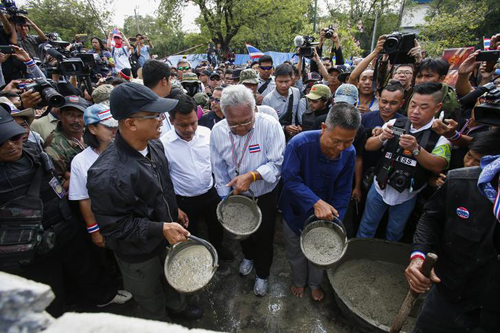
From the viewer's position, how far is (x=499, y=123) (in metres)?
1.44

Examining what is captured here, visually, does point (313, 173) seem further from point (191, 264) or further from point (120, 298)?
point (120, 298)

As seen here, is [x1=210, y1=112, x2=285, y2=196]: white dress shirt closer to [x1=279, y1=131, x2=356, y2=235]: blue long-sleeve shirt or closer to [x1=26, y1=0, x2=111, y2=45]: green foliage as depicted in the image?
[x1=279, y1=131, x2=356, y2=235]: blue long-sleeve shirt

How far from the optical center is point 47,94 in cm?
278

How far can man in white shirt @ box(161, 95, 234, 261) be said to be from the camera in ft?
9.37

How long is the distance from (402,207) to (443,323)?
153 centimetres

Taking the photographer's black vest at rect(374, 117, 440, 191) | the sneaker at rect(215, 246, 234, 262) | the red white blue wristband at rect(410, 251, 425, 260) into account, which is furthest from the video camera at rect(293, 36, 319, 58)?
the red white blue wristband at rect(410, 251, 425, 260)

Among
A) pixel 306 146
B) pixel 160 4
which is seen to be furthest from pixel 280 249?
pixel 160 4

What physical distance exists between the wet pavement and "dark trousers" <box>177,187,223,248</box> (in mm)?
589

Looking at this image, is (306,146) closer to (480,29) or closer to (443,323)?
(443,323)

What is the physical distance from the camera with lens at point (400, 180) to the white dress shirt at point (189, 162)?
2.29m

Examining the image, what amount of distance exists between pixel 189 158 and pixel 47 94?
1.72m

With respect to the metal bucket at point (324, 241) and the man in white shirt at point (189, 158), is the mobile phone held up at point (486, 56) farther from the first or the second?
the man in white shirt at point (189, 158)

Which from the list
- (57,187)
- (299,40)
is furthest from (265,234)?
(299,40)

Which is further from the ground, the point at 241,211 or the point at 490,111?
the point at 490,111
